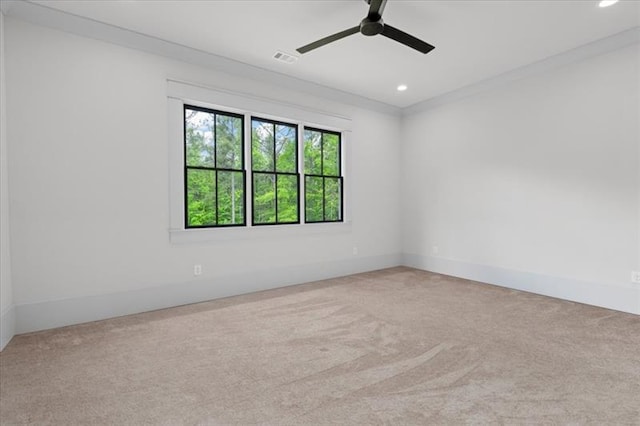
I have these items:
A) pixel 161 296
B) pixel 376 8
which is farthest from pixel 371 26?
pixel 161 296

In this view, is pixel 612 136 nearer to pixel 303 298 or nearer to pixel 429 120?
pixel 429 120

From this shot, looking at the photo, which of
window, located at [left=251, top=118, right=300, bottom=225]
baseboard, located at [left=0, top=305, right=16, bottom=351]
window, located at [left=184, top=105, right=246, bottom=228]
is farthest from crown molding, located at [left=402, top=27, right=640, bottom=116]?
baseboard, located at [left=0, top=305, right=16, bottom=351]

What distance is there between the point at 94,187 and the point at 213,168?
133 cm

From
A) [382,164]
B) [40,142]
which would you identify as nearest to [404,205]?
[382,164]

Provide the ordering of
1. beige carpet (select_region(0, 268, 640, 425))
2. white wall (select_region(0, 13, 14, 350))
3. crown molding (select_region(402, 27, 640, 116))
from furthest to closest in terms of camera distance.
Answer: crown molding (select_region(402, 27, 640, 116)) → white wall (select_region(0, 13, 14, 350)) → beige carpet (select_region(0, 268, 640, 425))

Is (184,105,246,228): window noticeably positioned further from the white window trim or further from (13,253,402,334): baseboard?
(13,253,402,334): baseboard

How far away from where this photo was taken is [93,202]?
3398 millimetres

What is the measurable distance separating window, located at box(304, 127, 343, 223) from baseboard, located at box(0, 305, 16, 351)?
351 centimetres

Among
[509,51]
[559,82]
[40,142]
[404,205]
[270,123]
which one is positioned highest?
[509,51]

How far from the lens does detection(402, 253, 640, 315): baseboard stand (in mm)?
3673

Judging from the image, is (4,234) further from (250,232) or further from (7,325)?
(250,232)

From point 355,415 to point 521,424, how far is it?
35.2 inches

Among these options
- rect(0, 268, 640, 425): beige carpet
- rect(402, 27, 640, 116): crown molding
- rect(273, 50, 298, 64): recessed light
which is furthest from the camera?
rect(273, 50, 298, 64): recessed light

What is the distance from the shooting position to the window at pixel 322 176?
5.27 meters
